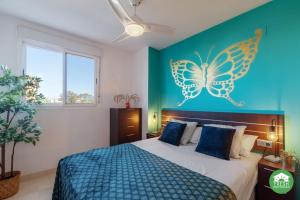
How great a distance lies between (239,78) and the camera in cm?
248

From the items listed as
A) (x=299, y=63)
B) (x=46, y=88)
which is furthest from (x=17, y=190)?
(x=299, y=63)

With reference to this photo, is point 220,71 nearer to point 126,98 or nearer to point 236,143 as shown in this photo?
point 236,143

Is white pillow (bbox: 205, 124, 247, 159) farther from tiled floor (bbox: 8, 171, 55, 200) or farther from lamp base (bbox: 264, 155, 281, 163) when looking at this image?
tiled floor (bbox: 8, 171, 55, 200)

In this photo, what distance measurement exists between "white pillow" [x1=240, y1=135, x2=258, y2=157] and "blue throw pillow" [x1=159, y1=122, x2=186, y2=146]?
891 millimetres

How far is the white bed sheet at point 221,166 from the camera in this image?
4.88 feet

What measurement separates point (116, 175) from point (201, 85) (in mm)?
2253

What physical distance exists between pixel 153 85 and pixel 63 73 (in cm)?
195

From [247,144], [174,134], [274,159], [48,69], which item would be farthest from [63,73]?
[274,159]

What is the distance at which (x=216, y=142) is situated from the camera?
2.06 metres

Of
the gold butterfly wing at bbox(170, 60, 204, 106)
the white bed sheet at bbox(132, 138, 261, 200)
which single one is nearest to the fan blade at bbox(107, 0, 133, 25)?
the white bed sheet at bbox(132, 138, 261, 200)

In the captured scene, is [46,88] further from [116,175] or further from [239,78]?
[239,78]

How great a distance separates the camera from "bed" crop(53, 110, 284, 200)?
1226 millimetres

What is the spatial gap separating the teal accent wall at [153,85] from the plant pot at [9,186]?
8.07 feet

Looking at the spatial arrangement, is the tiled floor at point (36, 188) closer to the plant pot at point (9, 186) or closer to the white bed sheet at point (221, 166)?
the plant pot at point (9, 186)
